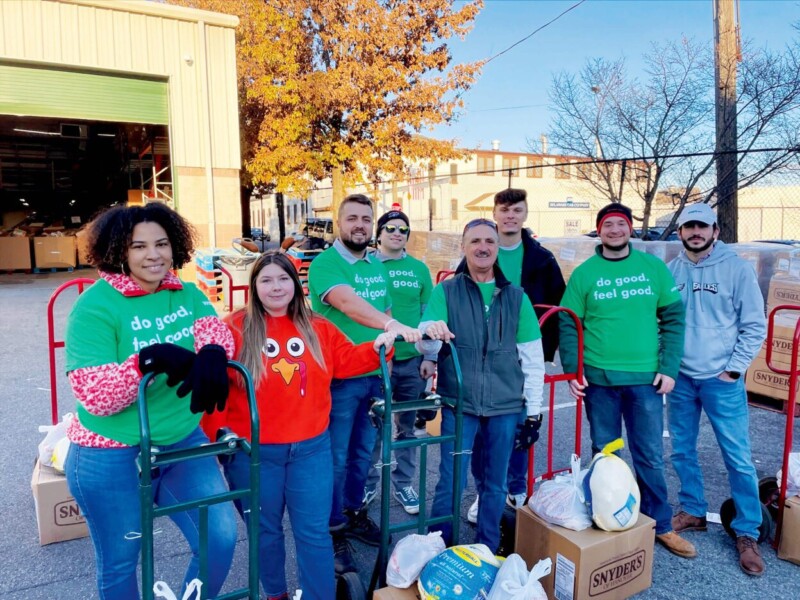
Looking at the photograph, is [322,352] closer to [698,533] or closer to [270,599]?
[270,599]

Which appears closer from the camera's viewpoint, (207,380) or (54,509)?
(207,380)

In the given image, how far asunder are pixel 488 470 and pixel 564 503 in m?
0.40

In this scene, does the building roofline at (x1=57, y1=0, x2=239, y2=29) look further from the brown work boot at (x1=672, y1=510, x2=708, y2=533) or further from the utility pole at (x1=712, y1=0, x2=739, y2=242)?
the brown work boot at (x1=672, y1=510, x2=708, y2=533)

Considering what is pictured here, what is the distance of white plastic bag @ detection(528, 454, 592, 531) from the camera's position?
9.19 feet

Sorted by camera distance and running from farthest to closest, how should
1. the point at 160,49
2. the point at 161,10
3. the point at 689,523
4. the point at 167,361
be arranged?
the point at 160,49, the point at 161,10, the point at 689,523, the point at 167,361

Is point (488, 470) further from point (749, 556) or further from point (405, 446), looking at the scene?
point (749, 556)

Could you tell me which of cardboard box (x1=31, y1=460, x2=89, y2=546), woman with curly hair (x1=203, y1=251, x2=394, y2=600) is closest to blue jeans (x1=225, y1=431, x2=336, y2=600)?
woman with curly hair (x1=203, y1=251, x2=394, y2=600)

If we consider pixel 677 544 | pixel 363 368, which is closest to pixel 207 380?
pixel 363 368

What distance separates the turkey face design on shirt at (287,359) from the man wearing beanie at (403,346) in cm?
133

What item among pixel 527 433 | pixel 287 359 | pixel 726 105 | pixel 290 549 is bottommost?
pixel 290 549

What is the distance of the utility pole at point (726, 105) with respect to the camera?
826 cm

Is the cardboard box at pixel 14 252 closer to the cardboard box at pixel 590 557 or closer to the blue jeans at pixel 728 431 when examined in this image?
the cardboard box at pixel 590 557

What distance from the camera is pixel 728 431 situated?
130 inches

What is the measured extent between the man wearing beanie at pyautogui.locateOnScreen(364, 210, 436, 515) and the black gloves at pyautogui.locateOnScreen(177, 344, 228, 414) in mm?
1824
